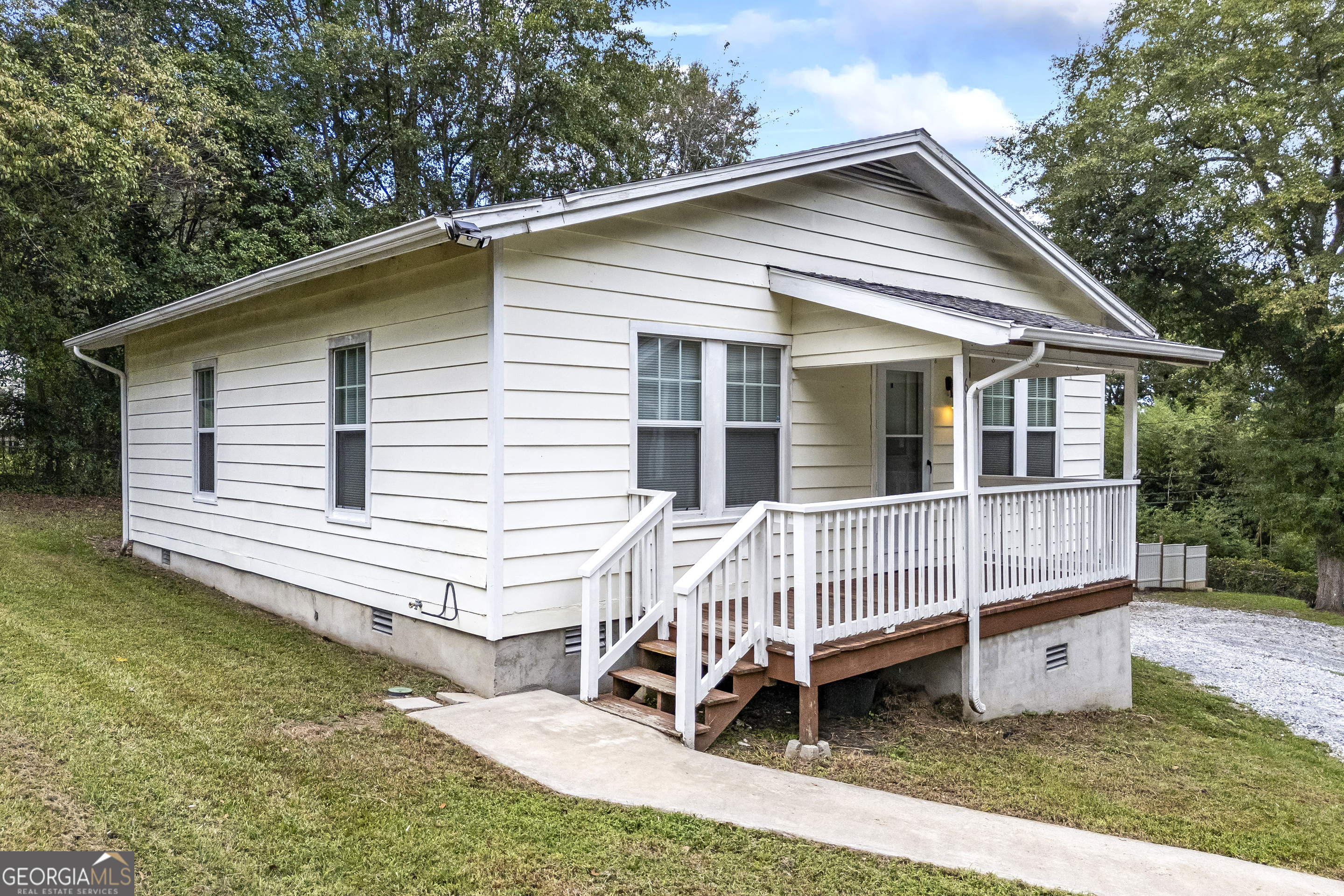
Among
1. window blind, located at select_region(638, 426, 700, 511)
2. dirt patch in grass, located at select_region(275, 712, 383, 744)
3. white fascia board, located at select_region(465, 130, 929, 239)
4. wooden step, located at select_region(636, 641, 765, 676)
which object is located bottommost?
dirt patch in grass, located at select_region(275, 712, 383, 744)

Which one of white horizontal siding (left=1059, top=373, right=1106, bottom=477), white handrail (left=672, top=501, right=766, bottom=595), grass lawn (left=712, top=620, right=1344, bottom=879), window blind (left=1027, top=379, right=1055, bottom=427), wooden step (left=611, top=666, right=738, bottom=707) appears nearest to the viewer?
grass lawn (left=712, top=620, right=1344, bottom=879)

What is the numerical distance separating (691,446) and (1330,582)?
52.5 ft

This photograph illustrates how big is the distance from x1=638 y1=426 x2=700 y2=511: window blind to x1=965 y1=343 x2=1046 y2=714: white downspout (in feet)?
6.62

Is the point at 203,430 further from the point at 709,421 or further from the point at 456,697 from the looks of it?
the point at 709,421

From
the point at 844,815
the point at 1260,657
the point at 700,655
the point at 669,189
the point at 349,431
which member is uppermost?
the point at 669,189

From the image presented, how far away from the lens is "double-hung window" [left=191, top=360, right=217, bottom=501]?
32.6ft

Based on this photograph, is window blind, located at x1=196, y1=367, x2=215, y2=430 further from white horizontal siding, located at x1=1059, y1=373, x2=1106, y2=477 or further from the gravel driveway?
the gravel driveway

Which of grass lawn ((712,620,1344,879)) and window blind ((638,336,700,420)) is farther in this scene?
window blind ((638,336,700,420))

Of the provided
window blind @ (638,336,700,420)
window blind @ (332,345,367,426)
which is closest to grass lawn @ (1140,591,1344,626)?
window blind @ (638,336,700,420)

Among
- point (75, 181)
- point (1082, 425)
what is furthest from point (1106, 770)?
point (75, 181)

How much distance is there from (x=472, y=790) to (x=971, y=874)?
2.24 metres

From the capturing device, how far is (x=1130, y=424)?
8125 millimetres

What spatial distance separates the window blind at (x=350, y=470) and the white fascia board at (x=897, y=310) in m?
3.68

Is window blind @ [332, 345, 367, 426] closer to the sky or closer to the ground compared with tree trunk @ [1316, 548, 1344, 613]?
closer to the sky
